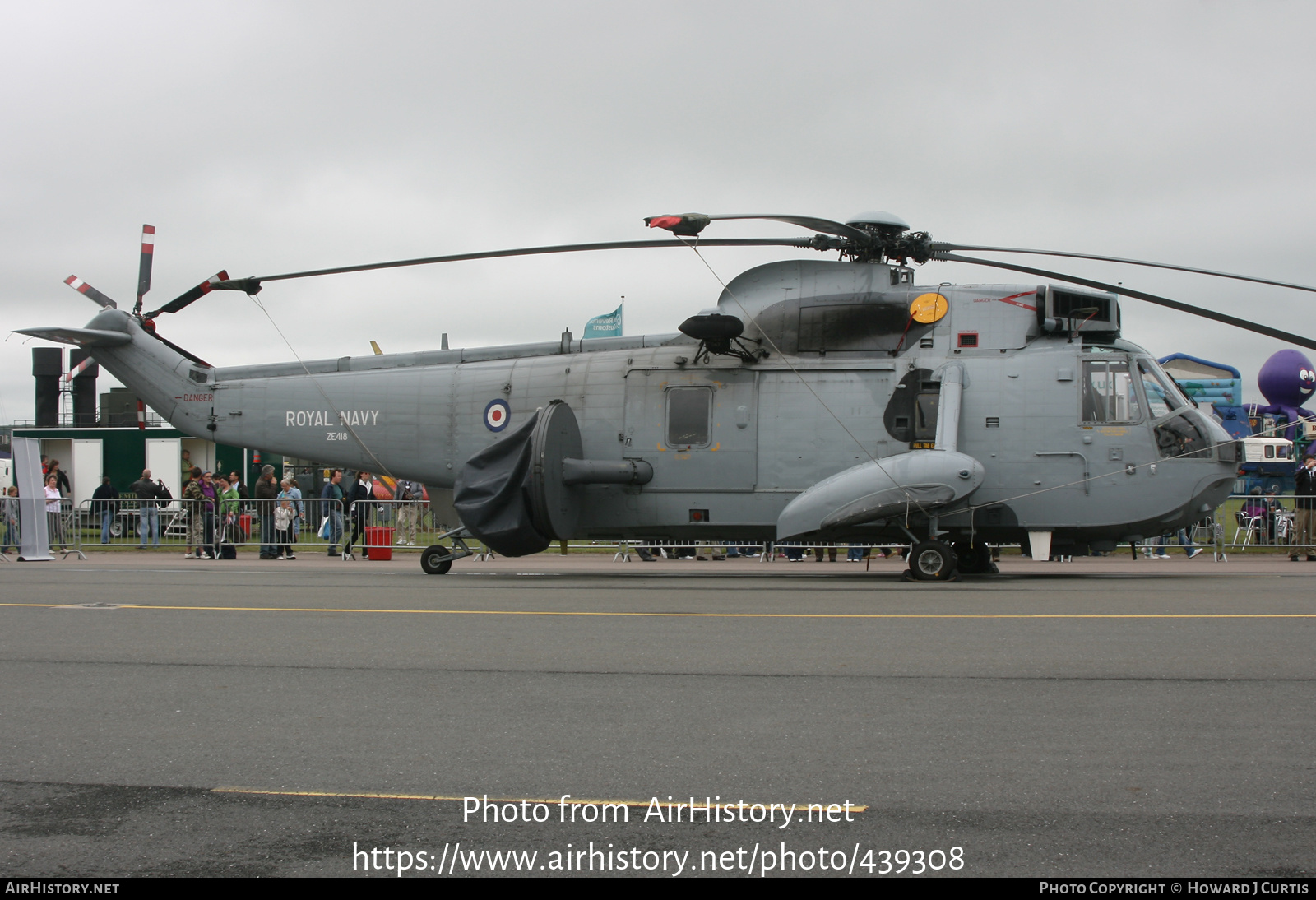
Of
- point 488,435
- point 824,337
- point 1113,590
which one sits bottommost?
point 1113,590

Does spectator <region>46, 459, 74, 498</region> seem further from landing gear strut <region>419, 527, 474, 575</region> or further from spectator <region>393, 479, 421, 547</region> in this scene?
landing gear strut <region>419, 527, 474, 575</region>

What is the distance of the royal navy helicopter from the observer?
13703mm

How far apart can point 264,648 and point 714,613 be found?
3828mm

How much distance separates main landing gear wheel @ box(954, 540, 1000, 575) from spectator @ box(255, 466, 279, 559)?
13.0 metres

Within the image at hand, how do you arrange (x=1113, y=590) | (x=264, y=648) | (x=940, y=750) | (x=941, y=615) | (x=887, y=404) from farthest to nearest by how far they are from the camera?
(x=887, y=404) → (x=1113, y=590) → (x=941, y=615) → (x=264, y=648) → (x=940, y=750)

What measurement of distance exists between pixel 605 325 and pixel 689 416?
13.4m

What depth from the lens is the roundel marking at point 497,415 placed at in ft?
52.5

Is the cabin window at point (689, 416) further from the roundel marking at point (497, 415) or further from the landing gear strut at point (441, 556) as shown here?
the landing gear strut at point (441, 556)

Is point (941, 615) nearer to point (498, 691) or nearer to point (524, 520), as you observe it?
point (498, 691)

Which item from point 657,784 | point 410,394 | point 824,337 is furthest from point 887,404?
point 657,784

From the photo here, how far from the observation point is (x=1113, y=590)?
37.5 ft

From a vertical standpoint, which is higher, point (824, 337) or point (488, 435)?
point (824, 337)

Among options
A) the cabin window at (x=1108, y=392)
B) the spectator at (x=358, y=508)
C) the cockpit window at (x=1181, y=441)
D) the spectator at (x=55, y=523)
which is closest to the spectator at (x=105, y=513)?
the spectator at (x=55, y=523)

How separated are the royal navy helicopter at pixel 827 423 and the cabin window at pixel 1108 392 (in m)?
0.03
